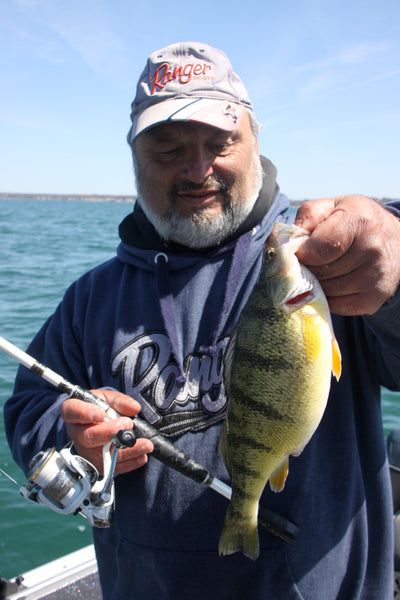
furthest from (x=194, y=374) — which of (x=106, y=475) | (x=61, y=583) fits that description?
(x=61, y=583)

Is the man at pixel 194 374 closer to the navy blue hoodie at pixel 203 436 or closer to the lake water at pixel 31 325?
the navy blue hoodie at pixel 203 436

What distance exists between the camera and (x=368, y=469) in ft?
7.13

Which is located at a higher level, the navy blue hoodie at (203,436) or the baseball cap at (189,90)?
the baseball cap at (189,90)

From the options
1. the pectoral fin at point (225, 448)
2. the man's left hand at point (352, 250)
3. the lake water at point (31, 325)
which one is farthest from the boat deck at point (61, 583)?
the man's left hand at point (352, 250)

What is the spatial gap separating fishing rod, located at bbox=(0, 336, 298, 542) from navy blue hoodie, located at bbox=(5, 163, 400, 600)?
10 cm

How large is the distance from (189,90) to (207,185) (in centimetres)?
54

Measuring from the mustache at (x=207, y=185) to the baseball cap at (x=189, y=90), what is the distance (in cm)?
26

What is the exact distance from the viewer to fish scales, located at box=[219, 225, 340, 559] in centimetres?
165

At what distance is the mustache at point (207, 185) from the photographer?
239 centimetres

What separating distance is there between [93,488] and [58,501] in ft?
0.60

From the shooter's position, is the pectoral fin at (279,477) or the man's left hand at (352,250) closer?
the man's left hand at (352,250)

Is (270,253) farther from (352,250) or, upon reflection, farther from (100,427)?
(100,427)

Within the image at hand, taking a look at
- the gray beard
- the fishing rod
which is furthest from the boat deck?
the gray beard

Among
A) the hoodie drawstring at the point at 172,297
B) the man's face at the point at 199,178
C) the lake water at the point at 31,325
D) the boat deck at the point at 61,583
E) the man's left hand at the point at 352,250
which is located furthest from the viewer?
the lake water at the point at 31,325
